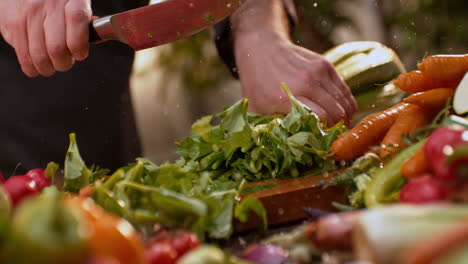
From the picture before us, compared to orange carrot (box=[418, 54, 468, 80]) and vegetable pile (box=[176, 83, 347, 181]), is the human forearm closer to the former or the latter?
vegetable pile (box=[176, 83, 347, 181])

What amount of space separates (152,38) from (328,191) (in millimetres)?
812

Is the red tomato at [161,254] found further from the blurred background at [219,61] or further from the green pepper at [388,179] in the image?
the blurred background at [219,61]

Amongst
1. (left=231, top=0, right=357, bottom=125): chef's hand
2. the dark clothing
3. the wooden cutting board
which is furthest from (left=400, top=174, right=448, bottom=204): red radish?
the dark clothing

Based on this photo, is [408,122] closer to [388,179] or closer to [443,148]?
[388,179]

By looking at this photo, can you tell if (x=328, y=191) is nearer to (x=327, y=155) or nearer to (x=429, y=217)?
(x=327, y=155)

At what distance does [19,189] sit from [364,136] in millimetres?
912

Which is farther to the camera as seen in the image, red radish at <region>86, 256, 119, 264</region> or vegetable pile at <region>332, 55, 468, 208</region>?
vegetable pile at <region>332, 55, 468, 208</region>

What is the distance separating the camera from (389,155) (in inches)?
49.9

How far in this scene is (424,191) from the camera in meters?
0.91

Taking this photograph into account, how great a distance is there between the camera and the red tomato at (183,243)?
874 mm

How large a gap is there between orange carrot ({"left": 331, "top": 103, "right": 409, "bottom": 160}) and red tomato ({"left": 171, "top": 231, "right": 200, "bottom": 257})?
0.70 meters

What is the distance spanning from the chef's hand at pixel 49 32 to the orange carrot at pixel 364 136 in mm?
869

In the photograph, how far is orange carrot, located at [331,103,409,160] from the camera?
1.50 m

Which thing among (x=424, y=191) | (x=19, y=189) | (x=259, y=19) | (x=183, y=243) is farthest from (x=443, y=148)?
(x=259, y=19)
